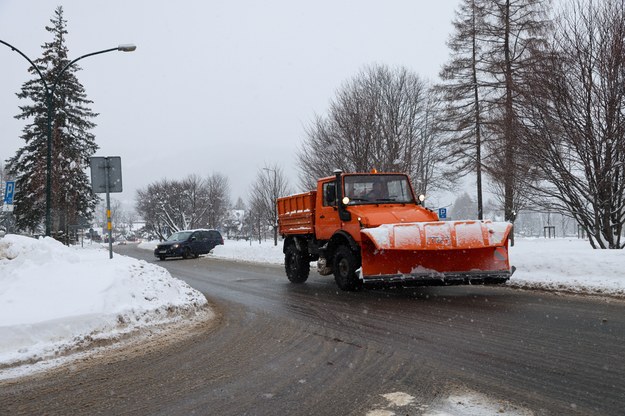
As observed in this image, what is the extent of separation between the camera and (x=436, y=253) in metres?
8.91

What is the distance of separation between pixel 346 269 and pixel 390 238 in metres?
1.59

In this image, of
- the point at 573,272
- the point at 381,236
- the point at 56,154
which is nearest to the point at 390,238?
the point at 381,236

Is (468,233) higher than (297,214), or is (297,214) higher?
(297,214)

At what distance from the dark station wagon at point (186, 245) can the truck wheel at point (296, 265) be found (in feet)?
54.4

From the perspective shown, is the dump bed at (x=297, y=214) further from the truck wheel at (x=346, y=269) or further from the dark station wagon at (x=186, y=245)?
the dark station wagon at (x=186, y=245)

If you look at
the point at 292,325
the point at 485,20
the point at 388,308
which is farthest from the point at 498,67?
the point at 292,325

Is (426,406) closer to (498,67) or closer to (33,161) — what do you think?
(498,67)

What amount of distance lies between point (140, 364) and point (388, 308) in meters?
4.19

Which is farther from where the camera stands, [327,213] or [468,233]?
[327,213]

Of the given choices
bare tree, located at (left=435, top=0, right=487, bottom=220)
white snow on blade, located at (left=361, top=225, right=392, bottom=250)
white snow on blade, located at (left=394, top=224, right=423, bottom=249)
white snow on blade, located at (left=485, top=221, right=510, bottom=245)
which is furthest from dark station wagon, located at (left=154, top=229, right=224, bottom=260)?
white snow on blade, located at (left=485, top=221, right=510, bottom=245)

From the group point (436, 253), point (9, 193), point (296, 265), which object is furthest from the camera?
point (9, 193)

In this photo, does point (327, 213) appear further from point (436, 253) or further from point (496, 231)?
point (496, 231)

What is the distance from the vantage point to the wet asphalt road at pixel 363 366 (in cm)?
383

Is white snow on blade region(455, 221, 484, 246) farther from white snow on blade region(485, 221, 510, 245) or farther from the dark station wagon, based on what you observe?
the dark station wagon
